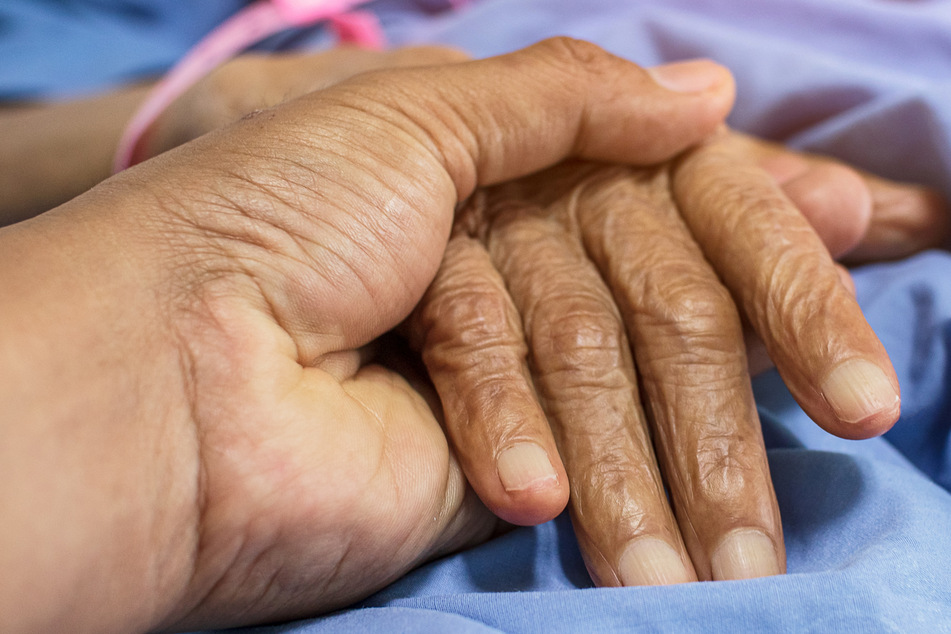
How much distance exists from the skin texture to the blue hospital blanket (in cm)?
10

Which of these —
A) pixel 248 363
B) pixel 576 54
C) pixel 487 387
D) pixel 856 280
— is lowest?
pixel 856 280

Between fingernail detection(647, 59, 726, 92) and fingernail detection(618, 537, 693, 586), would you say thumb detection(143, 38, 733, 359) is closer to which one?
fingernail detection(647, 59, 726, 92)

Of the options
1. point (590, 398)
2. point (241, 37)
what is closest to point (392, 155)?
point (590, 398)

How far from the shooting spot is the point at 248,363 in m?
0.56

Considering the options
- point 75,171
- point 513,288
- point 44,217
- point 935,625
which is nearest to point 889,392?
point 935,625

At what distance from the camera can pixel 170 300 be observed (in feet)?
1.81

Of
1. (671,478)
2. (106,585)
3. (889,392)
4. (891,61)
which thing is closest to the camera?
(106,585)

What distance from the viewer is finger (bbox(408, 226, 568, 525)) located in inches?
24.8

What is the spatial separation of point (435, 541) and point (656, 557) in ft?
0.67

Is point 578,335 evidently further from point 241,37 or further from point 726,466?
point 241,37

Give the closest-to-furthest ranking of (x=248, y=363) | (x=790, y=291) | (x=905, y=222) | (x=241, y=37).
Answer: (x=248, y=363)
(x=790, y=291)
(x=905, y=222)
(x=241, y=37)

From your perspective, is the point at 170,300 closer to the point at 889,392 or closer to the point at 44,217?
the point at 44,217

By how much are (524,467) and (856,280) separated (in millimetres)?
602

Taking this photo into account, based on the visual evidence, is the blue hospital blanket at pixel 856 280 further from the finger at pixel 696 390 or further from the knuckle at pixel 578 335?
the knuckle at pixel 578 335
